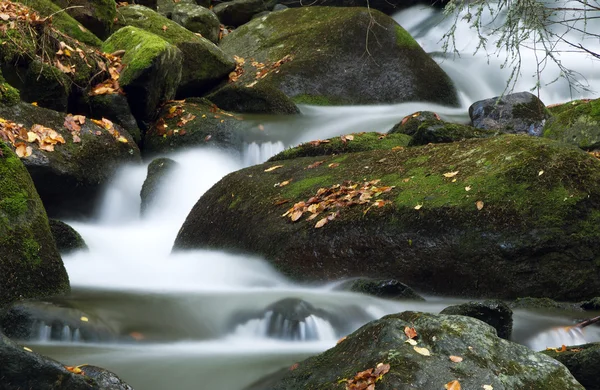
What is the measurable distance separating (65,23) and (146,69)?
1.94 meters

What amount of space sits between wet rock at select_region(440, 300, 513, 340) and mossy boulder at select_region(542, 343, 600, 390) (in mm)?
565

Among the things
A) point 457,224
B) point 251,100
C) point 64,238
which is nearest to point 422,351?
point 457,224

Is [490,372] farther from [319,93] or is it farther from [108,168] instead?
[319,93]

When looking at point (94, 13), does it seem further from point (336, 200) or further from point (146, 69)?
point (336, 200)

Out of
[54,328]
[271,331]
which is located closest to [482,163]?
[271,331]

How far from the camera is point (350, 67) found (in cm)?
1340

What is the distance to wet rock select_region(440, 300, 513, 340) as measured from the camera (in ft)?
14.0

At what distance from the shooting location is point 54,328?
14.3 feet

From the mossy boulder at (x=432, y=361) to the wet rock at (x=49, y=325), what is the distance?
1381 mm

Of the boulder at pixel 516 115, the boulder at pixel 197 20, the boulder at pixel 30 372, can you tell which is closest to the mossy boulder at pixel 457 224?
the boulder at pixel 30 372

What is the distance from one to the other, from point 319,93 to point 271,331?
8834mm

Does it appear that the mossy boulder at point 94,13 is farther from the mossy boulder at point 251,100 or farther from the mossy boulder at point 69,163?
the mossy boulder at point 69,163

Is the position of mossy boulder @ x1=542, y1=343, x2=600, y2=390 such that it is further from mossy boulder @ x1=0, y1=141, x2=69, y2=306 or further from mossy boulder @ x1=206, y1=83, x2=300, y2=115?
mossy boulder @ x1=206, y1=83, x2=300, y2=115

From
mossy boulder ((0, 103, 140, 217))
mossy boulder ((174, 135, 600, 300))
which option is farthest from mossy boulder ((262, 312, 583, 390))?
mossy boulder ((0, 103, 140, 217))
